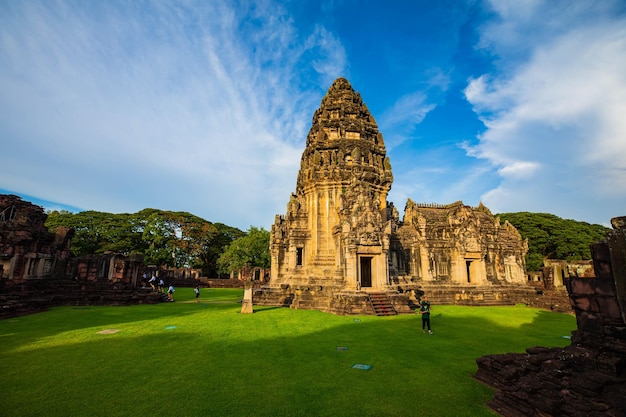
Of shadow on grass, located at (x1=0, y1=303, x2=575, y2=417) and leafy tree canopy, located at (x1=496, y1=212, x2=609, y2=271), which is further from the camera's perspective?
leafy tree canopy, located at (x1=496, y1=212, x2=609, y2=271)

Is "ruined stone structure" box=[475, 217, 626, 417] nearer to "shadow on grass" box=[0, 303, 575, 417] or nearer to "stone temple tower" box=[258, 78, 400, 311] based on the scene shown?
"shadow on grass" box=[0, 303, 575, 417]

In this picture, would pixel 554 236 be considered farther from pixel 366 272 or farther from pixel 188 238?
pixel 188 238

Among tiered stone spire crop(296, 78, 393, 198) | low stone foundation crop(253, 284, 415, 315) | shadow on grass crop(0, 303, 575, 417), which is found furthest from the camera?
tiered stone spire crop(296, 78, 393, 198)

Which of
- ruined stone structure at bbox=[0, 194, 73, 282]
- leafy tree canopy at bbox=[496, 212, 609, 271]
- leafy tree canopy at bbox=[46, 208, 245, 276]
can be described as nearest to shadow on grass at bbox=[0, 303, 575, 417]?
ruined stone structure at bbox=[0, 194, 73, 282]

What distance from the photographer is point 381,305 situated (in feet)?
57.5

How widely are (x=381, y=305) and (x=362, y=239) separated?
4110mm

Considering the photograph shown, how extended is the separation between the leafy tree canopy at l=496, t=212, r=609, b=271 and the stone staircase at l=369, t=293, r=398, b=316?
38251 mm

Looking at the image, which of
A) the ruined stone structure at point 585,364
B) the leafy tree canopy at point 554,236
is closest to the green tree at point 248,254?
the leafy tree canopy at point 554,236

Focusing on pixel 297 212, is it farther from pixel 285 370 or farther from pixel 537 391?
pixel 537 391

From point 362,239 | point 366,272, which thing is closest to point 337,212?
point 362,239

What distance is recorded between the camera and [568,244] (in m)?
46.8

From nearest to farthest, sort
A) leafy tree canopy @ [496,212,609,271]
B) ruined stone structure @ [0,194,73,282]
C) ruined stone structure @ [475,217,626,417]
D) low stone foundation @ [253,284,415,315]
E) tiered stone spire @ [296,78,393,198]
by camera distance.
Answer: ruined stone structure @ [475,217,626,417] → low stone foundation @ [253,284,415,315] → ruined stone structure @ [0,194,73,282] → tiered stone spire @ [296,78,393,198] → leafy tree canopy @ [496,212,609,271]

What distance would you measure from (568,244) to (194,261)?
60840 millimetres

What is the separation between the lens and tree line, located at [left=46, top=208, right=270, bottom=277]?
1941 inches
